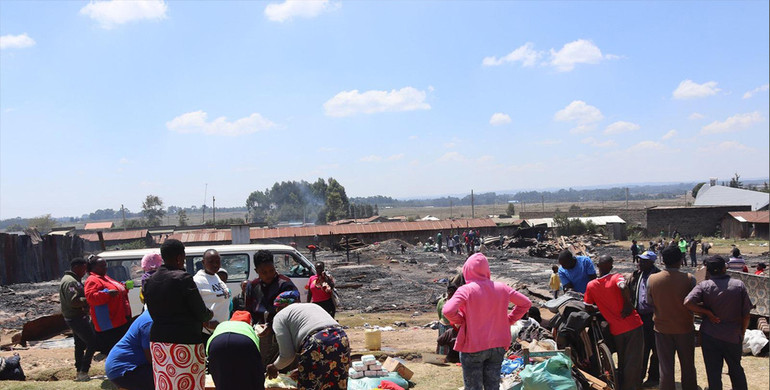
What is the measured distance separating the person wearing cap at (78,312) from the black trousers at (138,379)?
3.19 m

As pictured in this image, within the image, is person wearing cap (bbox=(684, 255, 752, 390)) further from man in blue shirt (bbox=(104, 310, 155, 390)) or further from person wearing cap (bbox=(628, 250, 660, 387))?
man in blue shirt (bbox=(104, 310, 155, 390))

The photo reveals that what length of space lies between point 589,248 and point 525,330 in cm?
3095

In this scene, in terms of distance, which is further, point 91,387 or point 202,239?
point 202,239

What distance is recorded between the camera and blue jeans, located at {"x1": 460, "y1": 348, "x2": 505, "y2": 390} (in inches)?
194

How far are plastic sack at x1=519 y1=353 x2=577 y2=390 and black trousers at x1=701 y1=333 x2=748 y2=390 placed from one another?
5.36 ft

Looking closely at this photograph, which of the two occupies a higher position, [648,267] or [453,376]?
[648,267]

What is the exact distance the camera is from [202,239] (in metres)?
35.0

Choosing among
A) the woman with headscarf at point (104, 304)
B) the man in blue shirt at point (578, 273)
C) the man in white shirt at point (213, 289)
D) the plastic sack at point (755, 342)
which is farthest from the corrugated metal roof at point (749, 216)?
the woman with headscarf at point (104, 304)

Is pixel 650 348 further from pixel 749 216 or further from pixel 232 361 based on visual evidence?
pixel 749 216

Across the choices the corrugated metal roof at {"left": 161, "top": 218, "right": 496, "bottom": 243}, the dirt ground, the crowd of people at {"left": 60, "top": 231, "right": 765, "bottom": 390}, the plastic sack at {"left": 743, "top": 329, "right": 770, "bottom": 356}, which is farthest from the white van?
the corrugated metal roof at {"left": 161, "top": 218, "right": 496, "bottom": 243}

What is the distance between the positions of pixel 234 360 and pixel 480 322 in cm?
216

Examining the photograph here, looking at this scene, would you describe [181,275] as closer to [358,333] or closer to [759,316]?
[358,333]

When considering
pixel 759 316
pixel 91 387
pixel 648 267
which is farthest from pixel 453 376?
pixel 759 316

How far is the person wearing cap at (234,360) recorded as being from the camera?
363 cm
